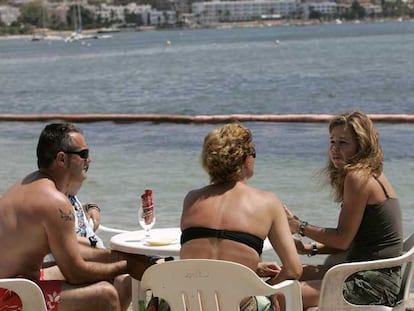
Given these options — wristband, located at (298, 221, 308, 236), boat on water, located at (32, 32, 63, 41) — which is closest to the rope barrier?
wristband, located at (298, 221, 308, 236)

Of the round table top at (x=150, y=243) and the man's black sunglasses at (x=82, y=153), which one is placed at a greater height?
the man's black sunglasses at (x=82, y=153)

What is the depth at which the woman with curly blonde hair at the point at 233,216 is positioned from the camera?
4094mm

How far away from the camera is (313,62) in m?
55.1

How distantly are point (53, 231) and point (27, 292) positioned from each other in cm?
35

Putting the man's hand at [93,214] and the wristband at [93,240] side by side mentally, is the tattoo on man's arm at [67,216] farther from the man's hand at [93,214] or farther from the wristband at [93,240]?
the man's hand at [93,214]

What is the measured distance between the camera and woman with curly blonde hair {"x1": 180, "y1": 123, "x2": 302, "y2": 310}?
161 inches

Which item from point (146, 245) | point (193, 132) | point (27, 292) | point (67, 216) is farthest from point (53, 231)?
point (193, 132)

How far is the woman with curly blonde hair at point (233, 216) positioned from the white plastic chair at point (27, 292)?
61 centimetres

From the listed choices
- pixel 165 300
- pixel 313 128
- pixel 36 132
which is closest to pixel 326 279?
pixel 165 300

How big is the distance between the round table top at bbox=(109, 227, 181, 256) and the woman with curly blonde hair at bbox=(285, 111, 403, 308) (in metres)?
0.68

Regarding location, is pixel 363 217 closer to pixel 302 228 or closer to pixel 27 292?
pixel 302 228

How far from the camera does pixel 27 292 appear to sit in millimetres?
4066

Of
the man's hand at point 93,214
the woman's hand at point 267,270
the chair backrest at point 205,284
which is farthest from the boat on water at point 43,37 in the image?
the chair backrest at point 205,284

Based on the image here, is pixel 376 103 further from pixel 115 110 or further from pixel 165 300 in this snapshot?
pixel 165 300
